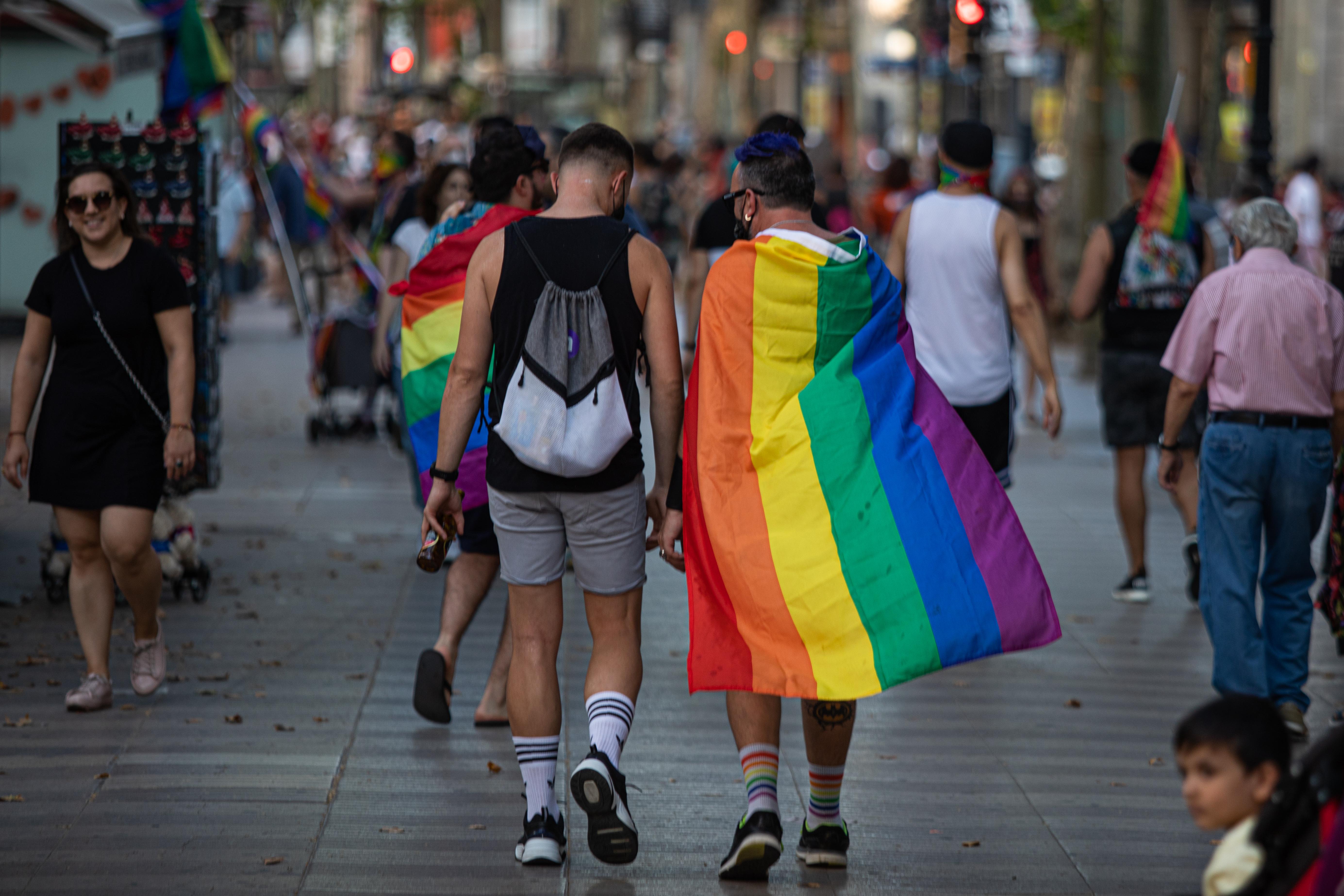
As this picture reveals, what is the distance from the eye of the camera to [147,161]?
310 inches

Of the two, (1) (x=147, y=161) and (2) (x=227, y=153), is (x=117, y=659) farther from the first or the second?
(2) (x=227, y=153)

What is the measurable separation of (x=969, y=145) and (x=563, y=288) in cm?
304

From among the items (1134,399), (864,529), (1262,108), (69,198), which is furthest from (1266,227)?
(1262,108)

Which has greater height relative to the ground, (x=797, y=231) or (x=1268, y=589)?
(x=797, y=231)

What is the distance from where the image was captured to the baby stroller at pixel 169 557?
26.4 feet

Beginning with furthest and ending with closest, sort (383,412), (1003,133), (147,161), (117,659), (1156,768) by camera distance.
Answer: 1. (1003,133)
2. (383,412)
3. (147,161)
4. (117,659)
5. (1156,768)

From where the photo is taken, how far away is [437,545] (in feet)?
16.0

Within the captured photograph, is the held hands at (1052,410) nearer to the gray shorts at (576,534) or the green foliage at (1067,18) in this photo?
the gray shorts at (576,534)

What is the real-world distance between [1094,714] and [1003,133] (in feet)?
155

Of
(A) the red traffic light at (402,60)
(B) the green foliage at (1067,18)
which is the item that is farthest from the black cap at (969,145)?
(A) the red traffic light at (402,60)

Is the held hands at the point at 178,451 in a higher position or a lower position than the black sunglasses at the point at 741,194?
lower

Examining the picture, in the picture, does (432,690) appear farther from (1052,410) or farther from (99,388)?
(1052,410)

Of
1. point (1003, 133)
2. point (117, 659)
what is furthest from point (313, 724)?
point (1003, 133)

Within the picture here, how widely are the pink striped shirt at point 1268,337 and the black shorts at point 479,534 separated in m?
2.45
